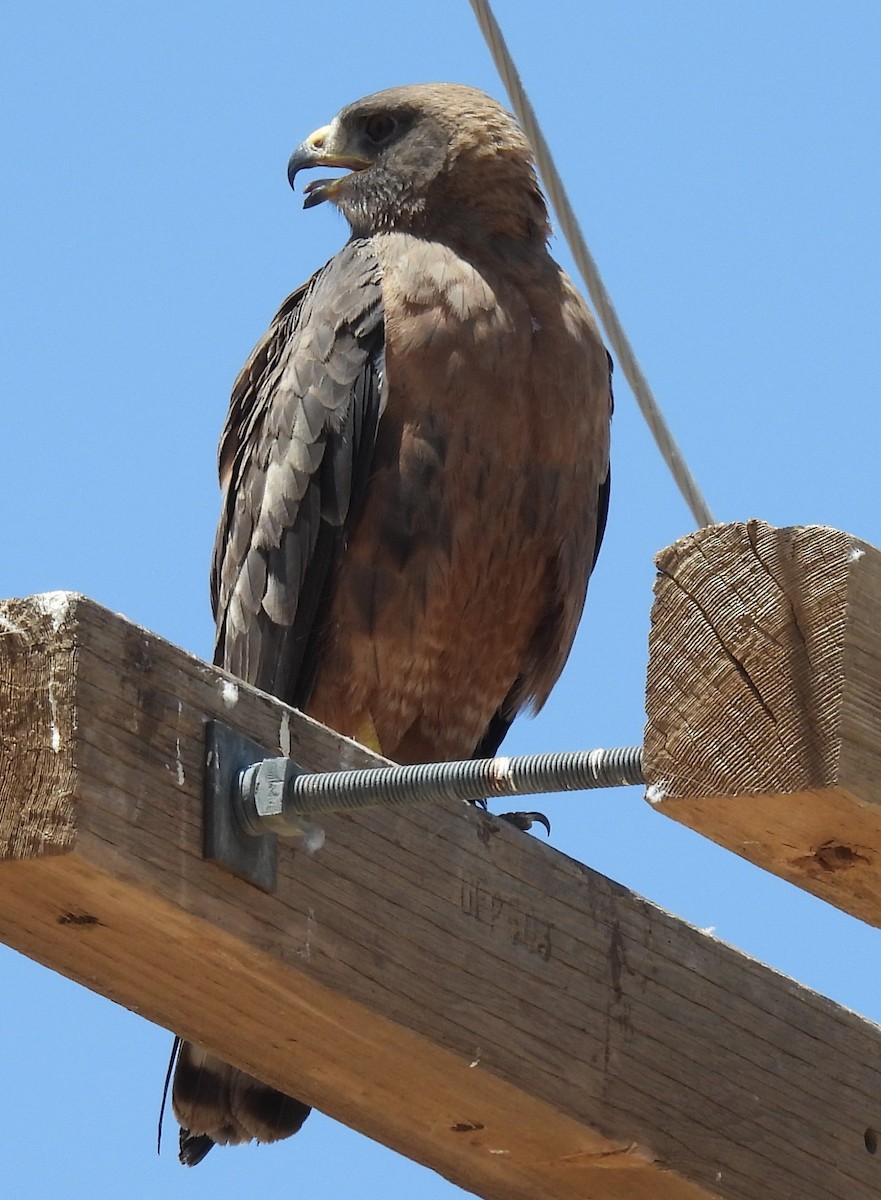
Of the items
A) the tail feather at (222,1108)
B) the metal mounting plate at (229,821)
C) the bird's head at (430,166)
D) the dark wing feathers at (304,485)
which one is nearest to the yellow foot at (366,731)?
the dark wing feathers at (304,485)

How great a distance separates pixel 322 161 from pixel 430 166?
1.33ft

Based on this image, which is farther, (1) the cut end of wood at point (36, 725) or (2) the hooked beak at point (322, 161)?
(2) the hooked beak at point (322, 161)

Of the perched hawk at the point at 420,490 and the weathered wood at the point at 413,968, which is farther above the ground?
the perched hawk at the point at 420,490

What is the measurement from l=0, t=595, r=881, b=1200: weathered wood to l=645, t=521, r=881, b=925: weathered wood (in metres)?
0.46

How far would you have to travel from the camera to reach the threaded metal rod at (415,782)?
1.98 metres

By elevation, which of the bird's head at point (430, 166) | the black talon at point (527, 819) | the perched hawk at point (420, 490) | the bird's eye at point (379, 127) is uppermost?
the bird's eye at point (379, 127)

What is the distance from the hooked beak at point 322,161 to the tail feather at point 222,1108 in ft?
9.13

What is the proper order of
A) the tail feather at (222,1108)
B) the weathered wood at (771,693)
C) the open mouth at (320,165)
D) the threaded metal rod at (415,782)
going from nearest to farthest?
the weathered wood at (771,693) < the threaded metal rod at (415,782) < the tail feather at (222,1108) < the open mouth at (320,165)

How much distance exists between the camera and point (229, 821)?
81.7 inches

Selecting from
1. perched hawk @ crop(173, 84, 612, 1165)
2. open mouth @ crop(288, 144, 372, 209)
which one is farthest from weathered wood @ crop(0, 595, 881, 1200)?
open mouth @ crop(288, 144, 372, 209)

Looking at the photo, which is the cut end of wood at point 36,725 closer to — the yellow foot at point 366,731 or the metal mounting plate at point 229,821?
the metal mounting plate at point 229,821

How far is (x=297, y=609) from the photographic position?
4480 millimetres

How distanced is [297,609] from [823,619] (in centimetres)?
268

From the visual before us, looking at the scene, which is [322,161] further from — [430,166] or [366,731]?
[366,731]
